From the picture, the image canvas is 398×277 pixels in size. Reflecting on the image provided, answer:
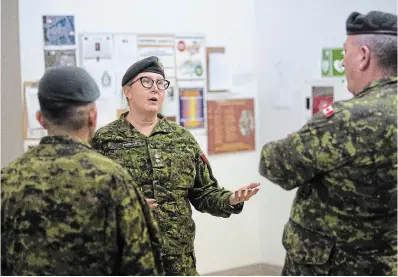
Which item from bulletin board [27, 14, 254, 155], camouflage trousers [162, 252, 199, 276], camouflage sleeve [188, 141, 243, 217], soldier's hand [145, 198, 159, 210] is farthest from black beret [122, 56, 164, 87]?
bulletin board [27, 14, 254, 155]

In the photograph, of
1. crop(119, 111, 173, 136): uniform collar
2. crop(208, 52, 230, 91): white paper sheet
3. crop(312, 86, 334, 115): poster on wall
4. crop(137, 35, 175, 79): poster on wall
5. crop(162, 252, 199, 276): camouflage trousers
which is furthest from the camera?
crop(208, 52, 230, 91): white paper sheet

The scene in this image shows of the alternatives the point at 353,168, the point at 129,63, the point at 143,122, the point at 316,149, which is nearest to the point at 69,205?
the point at 316,149

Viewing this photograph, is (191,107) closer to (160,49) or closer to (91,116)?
(160,49)

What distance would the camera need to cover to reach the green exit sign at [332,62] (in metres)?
4.82

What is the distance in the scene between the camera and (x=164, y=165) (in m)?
2.99

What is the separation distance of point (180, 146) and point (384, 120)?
1.17 metres

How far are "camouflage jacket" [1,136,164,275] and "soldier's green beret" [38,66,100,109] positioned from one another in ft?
0.38

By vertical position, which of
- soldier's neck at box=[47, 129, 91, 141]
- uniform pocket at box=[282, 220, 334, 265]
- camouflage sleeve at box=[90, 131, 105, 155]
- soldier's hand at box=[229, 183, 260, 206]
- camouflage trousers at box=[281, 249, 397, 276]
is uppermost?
soldier's neck at box=[47, 129, 91, 141]

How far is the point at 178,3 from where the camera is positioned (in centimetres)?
485

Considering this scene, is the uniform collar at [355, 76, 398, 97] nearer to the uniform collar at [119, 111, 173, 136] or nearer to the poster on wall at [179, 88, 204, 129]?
the uniform collar at [119, 111, 173, 136]

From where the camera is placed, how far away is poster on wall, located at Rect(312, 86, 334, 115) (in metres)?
4.81

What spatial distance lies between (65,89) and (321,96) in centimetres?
307

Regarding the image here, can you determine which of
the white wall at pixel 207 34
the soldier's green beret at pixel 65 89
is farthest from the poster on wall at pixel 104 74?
the soldier's green beret at pixel 65 89

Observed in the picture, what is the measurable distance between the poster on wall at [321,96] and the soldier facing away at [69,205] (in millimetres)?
2962
